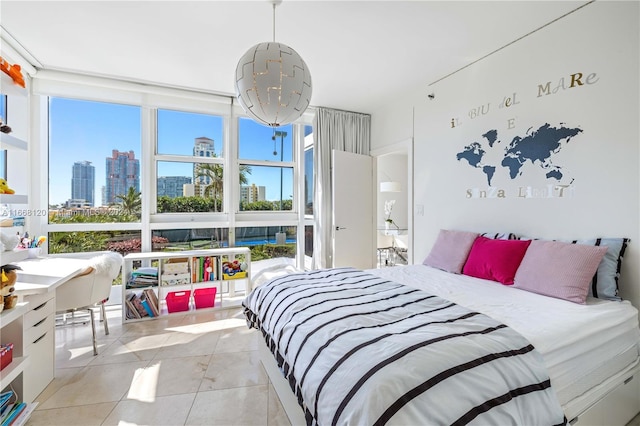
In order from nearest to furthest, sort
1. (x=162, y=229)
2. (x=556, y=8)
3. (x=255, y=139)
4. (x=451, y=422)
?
(x=451, y=422) < (x=556, y=8) < (x=162, y=229) < (x=255, y=139)

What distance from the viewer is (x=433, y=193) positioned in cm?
328

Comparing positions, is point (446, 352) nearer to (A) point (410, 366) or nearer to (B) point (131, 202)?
(A) point (410, 366)

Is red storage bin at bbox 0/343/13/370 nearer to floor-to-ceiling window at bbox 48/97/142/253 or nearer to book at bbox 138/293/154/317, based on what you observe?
book at bbox 138/293/154/317

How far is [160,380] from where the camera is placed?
6.72 feet

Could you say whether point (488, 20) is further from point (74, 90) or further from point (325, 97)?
point (74, 90)

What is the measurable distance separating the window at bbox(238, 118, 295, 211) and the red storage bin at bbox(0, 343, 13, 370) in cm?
261

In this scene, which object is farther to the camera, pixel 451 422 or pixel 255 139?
pixel 255 139

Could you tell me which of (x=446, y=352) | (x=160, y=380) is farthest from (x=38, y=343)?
(x=446, y=352)

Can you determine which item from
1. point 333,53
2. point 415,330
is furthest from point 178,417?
point 333,53

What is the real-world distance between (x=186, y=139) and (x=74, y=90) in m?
1.18

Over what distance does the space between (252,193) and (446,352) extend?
338 centimetres

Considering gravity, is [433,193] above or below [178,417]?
above

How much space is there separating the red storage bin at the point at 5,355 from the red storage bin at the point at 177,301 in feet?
5.56

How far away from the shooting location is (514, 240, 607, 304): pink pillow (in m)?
1.80
